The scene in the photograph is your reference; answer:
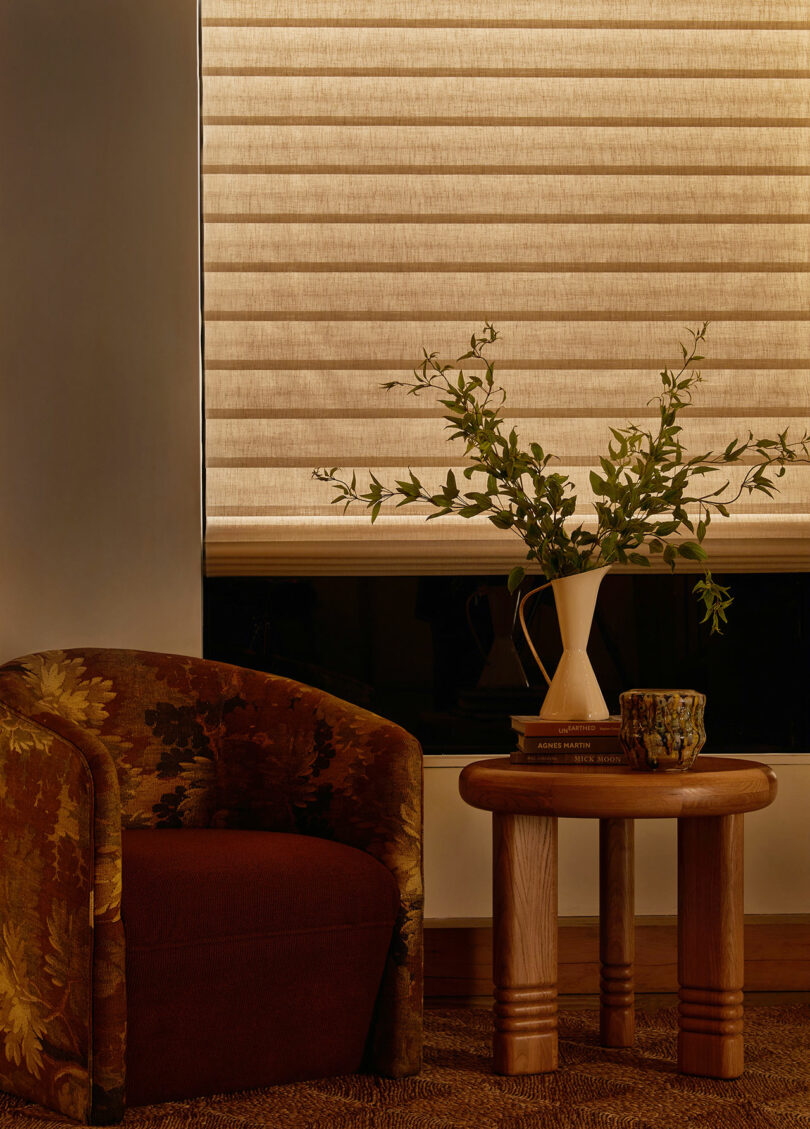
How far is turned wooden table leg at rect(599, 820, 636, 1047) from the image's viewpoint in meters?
2.29

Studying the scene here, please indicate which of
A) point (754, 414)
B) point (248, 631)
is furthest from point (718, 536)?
point (248, 631)

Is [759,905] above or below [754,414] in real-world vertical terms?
below

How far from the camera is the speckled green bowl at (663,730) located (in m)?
2.01

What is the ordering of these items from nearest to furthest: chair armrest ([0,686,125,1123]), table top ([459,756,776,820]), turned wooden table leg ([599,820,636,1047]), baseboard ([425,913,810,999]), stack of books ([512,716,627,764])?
chair armrest ([0,686,125,1123])
table top ([459,756,776,820])
stack of books ([512,716,627,764])
turned wooden table leg ([599,820,636,1047])
baseboard ([425,913,810,999])

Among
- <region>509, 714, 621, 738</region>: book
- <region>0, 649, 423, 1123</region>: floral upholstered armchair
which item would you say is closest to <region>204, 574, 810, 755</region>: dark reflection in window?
<region>0, 649, 423, 1123</region>: floral upholstered armchair

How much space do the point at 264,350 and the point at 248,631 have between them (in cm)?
74

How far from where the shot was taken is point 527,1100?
1.98 meters

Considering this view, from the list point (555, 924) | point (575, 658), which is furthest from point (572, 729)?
point (555, 924)

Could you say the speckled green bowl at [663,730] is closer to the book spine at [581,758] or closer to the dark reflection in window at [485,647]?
the book spine at [581,758]

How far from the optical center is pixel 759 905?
109 inches

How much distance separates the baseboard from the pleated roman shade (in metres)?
0.93

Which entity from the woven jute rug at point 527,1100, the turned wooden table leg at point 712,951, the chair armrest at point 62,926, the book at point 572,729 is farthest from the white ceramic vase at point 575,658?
the chair armrest at point 62,926

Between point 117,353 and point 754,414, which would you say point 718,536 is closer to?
point 754,414

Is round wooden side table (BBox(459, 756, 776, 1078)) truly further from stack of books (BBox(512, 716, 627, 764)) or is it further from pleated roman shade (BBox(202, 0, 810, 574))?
pleated roman shade (BBox(202, 0, 810, 574))
